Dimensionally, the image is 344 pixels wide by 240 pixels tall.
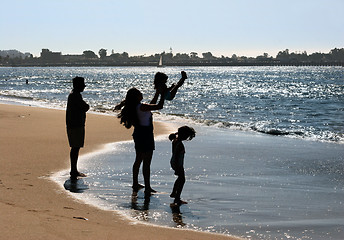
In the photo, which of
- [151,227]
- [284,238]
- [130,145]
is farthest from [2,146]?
[284,238]

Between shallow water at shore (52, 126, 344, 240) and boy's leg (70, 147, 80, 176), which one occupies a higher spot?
boy's leg (70, 147, 80, 176)

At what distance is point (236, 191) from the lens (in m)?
8.09

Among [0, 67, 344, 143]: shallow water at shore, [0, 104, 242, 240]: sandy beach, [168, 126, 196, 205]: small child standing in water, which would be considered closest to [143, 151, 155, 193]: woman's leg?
[168, 126, 196, 205]: small child standing in water

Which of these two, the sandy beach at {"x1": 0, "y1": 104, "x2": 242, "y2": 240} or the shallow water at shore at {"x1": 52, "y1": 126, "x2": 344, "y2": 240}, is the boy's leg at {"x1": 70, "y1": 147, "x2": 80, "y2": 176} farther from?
the sandy beach at {"x1": 0, "y1": 104, "x2": 242, "y2": 240}

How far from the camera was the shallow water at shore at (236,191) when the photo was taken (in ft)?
20.4

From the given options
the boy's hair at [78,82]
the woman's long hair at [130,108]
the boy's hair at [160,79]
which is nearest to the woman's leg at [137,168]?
the woman's long hair at [130,108]

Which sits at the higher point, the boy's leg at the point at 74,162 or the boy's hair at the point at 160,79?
the boy's hair at the point at 160,79

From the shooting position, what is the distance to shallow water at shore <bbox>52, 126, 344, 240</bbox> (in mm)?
6215

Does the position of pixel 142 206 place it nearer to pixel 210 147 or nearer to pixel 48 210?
pixel 48 210

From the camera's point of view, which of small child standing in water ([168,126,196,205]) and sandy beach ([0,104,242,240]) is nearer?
sandy beach ([0,104,242,240])

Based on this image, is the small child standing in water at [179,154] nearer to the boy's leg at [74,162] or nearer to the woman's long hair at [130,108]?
the woman's long hair at [130,108]

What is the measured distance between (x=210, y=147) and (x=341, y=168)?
12.3 feet

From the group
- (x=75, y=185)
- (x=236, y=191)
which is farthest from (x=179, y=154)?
(x=75, y=185)

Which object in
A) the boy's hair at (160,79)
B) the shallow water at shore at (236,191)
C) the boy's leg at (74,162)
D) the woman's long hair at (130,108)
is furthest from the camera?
the boy's leg at (74,162)
